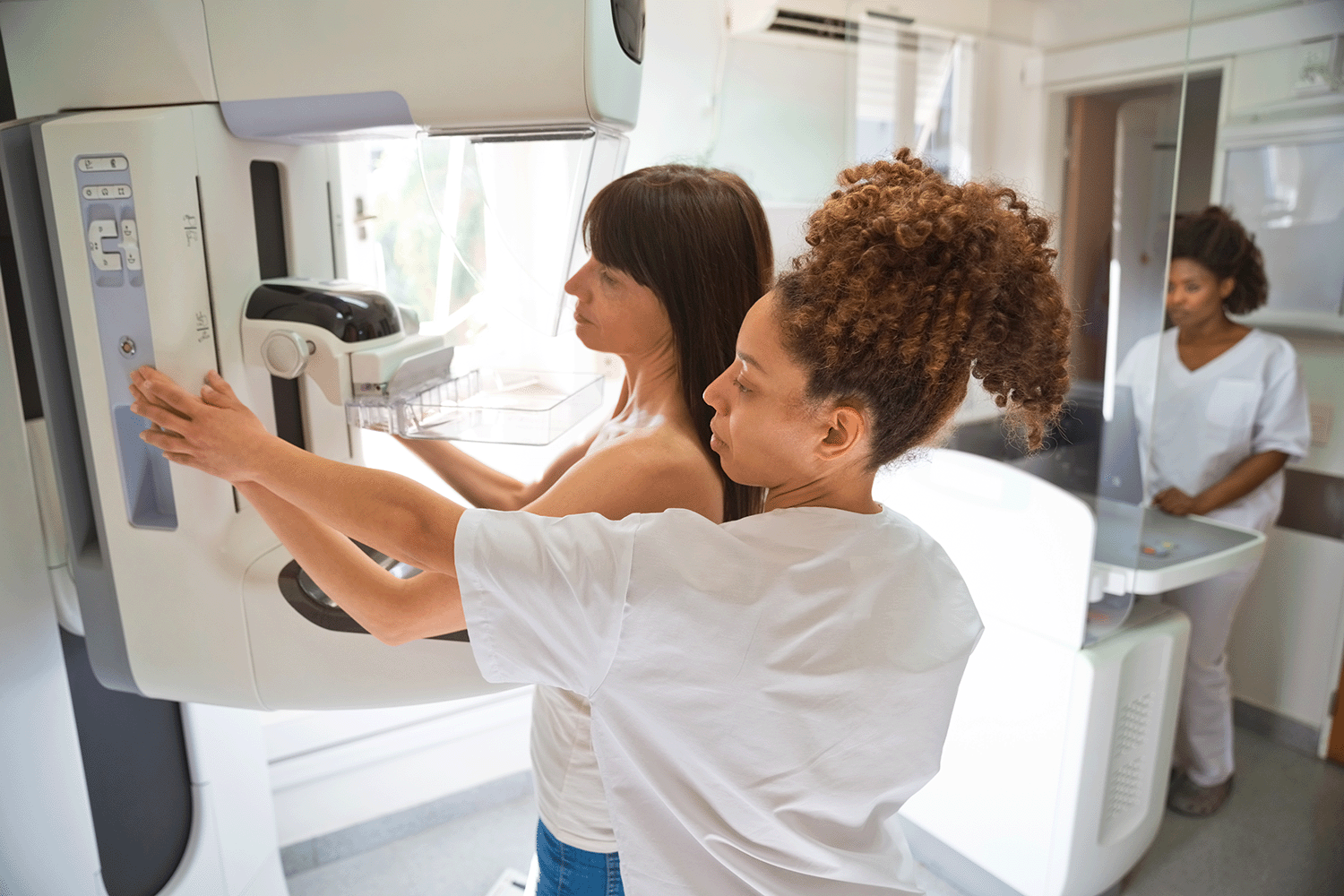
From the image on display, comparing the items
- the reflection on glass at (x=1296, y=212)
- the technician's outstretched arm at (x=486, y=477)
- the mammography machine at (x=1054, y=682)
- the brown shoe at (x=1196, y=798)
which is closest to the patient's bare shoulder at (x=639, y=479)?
the technician's outstretched arm at (x=486, y=477)

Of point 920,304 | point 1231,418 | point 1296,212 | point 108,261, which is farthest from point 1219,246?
point 108,261

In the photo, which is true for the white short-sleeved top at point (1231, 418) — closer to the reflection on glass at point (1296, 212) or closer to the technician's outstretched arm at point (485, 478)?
the reflection on glass at point (1296, 212)

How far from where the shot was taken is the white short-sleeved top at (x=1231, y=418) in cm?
235

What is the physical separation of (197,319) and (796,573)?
26.7 inches

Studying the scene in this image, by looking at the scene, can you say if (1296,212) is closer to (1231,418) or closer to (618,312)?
(1231,418)

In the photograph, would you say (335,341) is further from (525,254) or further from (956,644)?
(956,644)

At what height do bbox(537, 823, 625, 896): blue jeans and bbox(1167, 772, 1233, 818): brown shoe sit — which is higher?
bbox(537, 823, 625, 896): blue jeans

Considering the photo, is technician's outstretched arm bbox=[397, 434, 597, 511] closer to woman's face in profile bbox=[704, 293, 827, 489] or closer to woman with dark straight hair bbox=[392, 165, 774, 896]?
woman with dark straight hair bbox=[392, 165, 774, 896]

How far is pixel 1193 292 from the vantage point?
2.35m

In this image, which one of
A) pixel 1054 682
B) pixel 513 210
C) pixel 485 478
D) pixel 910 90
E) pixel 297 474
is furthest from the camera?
pixel 910 90

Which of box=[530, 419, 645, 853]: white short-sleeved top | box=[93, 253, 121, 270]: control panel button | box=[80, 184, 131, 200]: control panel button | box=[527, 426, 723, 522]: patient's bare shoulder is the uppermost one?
box=[80, 184, 131, 200]: control panel button

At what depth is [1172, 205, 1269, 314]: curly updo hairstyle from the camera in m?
2.33

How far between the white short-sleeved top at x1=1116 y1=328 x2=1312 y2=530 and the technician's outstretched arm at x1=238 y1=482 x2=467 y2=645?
2.05m

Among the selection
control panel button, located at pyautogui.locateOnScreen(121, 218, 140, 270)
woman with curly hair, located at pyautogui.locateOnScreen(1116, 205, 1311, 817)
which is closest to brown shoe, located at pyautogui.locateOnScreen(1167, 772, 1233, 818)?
woman with curly hair, located at pyautogui.locateOnScreen(1116, 205, 1311, 817)
